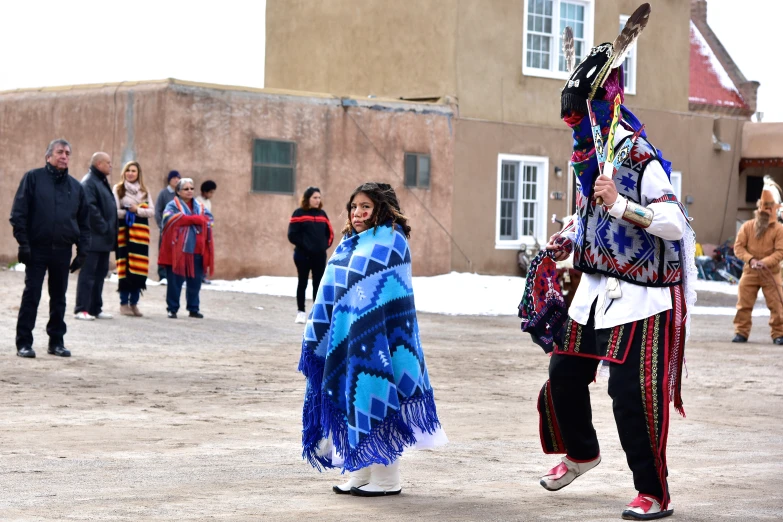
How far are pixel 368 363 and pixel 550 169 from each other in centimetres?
2085

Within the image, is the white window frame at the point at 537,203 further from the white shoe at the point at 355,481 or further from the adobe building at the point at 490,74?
the white shoe at the point at 355,481

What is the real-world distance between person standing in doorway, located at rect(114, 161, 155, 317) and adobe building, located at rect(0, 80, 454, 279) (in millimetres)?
5646

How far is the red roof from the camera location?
1441 inches

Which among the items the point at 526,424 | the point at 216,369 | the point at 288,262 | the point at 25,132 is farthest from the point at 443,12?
the point at 526,424

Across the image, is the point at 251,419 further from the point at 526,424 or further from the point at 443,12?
the point at 443,12

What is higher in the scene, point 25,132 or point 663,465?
point 25,132

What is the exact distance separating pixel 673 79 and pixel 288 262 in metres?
10.9

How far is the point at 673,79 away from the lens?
29.3m

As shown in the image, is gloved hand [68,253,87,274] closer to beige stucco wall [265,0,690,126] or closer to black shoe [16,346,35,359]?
black shoe [16,346,35,359]

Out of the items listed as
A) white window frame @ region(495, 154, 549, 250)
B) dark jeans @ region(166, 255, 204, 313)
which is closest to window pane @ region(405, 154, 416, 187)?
white window frame @ region(495, 154, 549, 250)

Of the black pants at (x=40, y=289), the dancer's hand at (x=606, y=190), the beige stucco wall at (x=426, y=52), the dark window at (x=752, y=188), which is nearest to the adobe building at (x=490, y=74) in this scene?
the beige stucco wall at (x=426, y=52)

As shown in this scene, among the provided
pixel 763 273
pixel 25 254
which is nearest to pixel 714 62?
pixel 763 273

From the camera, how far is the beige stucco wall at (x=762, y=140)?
101ft

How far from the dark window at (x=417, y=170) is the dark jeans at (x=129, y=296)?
9265 millimetres
